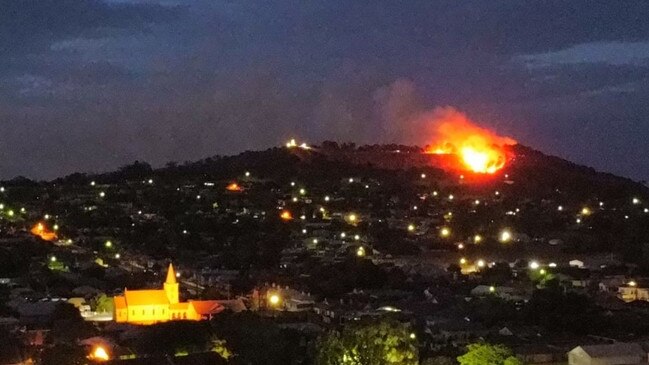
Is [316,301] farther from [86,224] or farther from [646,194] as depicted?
[646,194]

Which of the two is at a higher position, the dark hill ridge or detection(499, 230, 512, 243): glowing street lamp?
the dark hill ridge

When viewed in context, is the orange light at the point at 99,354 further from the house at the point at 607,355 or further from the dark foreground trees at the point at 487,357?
the house at the point at 607,355

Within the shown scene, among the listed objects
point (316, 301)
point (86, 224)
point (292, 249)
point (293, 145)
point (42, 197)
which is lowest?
point (316, 301)

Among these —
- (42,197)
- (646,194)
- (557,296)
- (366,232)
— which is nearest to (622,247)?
(366,232)

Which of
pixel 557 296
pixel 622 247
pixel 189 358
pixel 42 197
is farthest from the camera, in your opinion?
pixel 42 197

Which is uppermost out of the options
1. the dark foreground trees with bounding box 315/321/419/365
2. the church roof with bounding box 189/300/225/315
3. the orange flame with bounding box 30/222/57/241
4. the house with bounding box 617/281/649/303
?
the orange flame with bounding box 30/222/57/241

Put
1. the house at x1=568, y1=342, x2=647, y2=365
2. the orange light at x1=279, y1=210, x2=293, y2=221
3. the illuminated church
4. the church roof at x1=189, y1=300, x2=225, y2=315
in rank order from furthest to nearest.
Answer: the orange light at x1=279, y1=210, x2=293, y2=221
the illuminated church
the church roof at x1=189, y1=300, x2=225, y2=315
the house at x1=568, y1=342, x2=647, y2=365

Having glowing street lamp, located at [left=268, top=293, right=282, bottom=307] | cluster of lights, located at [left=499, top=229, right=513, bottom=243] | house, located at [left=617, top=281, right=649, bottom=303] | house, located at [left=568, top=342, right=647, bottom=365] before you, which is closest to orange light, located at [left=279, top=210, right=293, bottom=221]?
cluster of lights, located at [left=499, top=229, right=513, bottom=243]

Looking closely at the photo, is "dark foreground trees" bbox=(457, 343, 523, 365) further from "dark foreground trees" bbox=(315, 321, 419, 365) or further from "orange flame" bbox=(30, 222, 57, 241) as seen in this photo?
"orange flame" bbox=(30, 222, 57, 241)
